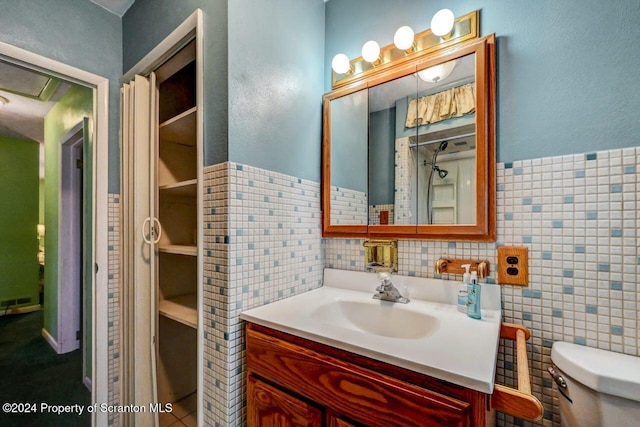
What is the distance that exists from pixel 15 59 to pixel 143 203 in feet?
2.55

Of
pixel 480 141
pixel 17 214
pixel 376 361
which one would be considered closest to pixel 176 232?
pixel 376 361

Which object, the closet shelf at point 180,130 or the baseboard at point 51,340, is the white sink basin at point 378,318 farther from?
the baseboard at point 51,340

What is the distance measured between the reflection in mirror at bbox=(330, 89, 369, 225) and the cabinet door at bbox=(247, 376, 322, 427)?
78cm

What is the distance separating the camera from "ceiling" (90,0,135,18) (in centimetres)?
142

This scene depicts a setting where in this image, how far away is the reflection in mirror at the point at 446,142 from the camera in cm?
104

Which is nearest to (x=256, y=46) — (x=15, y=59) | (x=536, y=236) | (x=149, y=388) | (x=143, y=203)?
(x=143, y=203)

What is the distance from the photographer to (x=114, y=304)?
1.42 meters

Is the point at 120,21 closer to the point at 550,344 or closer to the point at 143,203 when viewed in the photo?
the point at 143,203

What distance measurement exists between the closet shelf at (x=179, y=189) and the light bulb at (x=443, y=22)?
1245mm

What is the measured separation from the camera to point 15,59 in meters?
1.15

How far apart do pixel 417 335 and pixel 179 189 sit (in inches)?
51.4

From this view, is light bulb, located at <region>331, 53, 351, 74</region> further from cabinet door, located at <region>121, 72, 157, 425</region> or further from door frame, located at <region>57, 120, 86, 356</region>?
door frame, located at <region>57, 120, 86, 356</region>

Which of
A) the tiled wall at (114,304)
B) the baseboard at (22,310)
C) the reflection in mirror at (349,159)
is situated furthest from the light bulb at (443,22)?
the baseboard at (22,310)

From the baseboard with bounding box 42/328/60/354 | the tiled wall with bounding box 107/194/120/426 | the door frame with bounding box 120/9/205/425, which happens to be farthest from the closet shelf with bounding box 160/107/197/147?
the baseboard with bounding box 42/328/60/354
